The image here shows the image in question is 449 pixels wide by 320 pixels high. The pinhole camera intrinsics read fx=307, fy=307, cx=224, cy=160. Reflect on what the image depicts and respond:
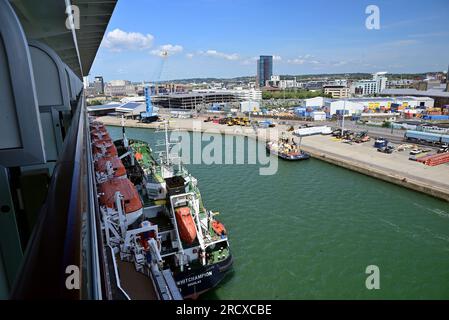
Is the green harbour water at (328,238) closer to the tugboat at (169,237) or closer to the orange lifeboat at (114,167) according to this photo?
the tugboat at (169,237)

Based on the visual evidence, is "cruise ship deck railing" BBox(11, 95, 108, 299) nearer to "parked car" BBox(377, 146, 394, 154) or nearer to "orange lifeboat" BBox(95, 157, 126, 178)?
"orange lifeboat" BBox(95, 157, 126, 178)

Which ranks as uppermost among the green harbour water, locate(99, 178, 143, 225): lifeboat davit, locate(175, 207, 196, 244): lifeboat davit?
locate(99, 178, 143, 225): lifeboat davit

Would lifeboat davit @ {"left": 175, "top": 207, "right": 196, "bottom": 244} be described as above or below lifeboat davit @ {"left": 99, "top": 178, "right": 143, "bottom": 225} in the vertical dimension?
below

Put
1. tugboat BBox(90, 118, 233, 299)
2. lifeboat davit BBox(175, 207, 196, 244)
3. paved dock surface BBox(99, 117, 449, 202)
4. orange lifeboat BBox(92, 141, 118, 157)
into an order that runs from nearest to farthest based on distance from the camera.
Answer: tugboat BBox(90, 118, 233, 299) → lifeboat davit BBox(175, 207, 196, 244) → orange lifeboat BBox(92, 141, 118, 157) → paved dock surface BBox(99, 117, 449, 202)

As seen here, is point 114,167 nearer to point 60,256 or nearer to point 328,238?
point 328,238

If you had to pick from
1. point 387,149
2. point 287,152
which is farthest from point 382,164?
point 287,152

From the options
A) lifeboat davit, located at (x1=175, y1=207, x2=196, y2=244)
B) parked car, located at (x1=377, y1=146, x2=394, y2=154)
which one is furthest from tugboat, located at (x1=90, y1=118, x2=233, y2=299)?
parked car, located at (x1=377, y1=146, x2=394, y2=154)
